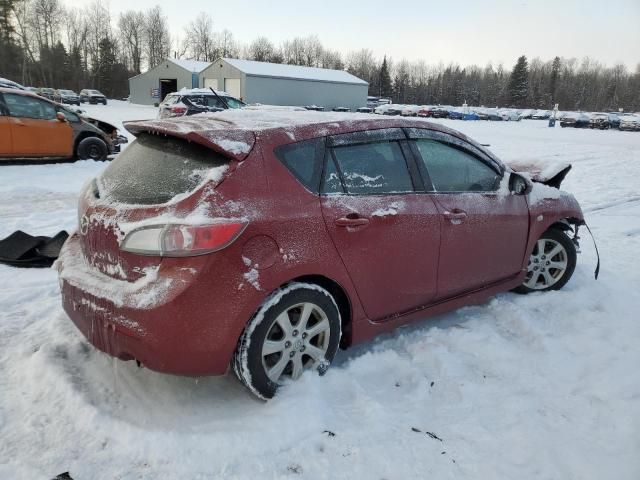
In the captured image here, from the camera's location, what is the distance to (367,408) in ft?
9.88

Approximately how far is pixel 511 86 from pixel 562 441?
10154cm

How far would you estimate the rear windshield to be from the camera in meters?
→ 2.87

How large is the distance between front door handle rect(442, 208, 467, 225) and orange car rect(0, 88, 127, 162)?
9.51 meters

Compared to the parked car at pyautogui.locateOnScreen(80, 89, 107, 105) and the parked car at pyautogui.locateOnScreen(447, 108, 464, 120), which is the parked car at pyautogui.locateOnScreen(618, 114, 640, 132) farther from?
the parked car at pyautogui.locateOnScreen(80, 89, 107, 105)

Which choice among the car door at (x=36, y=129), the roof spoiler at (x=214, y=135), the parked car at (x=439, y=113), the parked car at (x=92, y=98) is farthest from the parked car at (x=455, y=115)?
the roof spoiler at (x=214, y=135)

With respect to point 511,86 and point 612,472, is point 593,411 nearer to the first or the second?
point 612,472

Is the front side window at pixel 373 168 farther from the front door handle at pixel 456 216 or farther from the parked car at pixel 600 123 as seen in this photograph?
the parked car at pixel 600 123

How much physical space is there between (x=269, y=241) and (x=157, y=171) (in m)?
0.82

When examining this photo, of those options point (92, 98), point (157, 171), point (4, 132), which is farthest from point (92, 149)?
point (92, 98)

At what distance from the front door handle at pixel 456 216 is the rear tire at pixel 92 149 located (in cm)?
980

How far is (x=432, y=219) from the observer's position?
3617 millimetres

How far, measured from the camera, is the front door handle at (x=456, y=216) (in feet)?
12.2

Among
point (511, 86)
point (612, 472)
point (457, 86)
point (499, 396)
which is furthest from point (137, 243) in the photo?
point (457, 86)

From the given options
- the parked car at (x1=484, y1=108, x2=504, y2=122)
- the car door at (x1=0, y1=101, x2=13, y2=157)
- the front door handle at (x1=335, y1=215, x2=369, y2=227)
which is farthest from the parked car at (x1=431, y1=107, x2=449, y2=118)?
the front door handle at (x1=335, y1=215, x2=369, y2=227)
